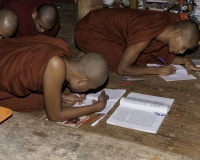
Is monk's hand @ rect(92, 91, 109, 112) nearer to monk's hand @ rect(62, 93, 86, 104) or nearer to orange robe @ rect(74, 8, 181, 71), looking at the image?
monk's hand @ rect(62, 93, 86, 104)

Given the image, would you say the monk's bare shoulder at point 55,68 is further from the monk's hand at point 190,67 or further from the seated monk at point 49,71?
the monk's hand at point 190,67

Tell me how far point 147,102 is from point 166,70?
2.52ft

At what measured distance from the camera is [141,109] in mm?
2555

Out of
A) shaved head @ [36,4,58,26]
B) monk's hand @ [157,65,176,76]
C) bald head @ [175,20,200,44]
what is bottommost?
monk's hand @ [157,65,176,76]

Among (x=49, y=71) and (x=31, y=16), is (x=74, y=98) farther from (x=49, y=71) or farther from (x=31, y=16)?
(x=31, y=16)

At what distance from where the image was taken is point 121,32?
3.35 metres

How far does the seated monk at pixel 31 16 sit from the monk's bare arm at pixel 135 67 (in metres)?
0.83

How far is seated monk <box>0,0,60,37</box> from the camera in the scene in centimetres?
338

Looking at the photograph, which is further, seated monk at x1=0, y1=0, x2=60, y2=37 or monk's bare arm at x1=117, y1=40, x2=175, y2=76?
seated monk at x1=0, y1=0, x2=60, y2=37

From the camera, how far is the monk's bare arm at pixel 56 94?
7.05ft

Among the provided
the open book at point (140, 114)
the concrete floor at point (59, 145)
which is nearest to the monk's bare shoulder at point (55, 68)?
the concrete floor at point (59, 145)

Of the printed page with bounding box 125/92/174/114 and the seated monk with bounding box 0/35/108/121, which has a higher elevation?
the seated monk with bounding box 0/35/108/121

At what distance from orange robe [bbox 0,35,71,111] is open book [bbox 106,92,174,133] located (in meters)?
0.60

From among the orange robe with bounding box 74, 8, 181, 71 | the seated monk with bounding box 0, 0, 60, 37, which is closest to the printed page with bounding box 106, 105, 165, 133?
the orange robe with bounding box 74, 8, 181, 71
